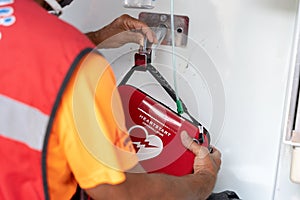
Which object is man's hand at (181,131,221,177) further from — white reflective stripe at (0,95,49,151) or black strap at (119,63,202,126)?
white reflective stripe at (0,95,49,151)

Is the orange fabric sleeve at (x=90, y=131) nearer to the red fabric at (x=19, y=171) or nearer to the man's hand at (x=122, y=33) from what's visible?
the red fabric at (x=19, y=171)

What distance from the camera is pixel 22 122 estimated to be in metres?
0.66

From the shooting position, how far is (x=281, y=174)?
111cm

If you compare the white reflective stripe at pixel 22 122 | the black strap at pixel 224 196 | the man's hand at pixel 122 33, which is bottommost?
A: the black strap at pixel 224 196

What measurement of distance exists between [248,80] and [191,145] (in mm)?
234

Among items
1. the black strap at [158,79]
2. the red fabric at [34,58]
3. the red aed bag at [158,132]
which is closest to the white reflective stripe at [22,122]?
the red fabric at [34,58]

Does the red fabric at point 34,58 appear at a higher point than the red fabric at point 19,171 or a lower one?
higher

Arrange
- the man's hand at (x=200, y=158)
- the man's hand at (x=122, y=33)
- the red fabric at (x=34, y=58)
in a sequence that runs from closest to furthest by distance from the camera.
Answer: the red fabric at (x=34, y=58) → the man's hand at (x=200, y=158) → the man's hand at (x=122, y=33)

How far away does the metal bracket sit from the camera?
1139mm

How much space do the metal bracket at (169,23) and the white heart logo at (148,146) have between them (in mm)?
269

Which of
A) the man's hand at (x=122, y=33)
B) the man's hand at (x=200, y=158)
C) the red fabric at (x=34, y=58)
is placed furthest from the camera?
the man's hand at (x=122, y=33)

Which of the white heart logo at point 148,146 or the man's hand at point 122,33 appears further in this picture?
the man's hand at point 122,33

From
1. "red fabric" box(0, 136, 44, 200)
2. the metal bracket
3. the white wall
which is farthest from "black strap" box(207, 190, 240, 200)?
"red fabric" box(0, 136, 44, 200)

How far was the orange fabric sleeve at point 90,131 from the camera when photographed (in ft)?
2.12
